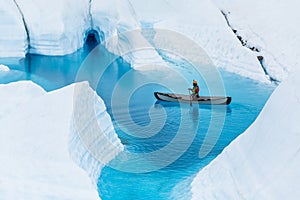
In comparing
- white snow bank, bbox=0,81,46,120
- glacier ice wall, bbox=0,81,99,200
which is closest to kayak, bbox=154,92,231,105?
white snow bank, bbox=0,81,46,120

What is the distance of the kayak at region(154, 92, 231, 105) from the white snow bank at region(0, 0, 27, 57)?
876 centimetres

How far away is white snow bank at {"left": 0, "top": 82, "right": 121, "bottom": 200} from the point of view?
20.4 feet

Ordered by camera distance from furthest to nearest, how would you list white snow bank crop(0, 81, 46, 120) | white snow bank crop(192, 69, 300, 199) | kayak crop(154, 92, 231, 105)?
1. kayak crop(154, 92, 231, 105)
2. white snow bank crop(0, 81, 46, 120)
3. white snow bank crop(192, 69, 300, 199)

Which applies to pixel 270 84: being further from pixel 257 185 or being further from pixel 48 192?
pixel 48 192

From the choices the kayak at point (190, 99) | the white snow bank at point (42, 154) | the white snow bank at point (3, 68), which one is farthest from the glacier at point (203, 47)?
the kayak at point (190, 99)

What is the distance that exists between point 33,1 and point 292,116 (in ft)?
56.1

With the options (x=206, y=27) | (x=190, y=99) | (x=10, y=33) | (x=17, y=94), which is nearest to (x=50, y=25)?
(x=10, y=33)

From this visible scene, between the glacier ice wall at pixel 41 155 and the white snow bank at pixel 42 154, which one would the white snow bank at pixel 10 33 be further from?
the glacier ice wall at pixel 41 155

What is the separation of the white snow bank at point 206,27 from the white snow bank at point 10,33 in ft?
21.1

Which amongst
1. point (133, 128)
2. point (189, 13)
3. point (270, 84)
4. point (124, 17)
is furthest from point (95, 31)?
point (133, 128)

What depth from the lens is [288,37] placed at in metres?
20.3

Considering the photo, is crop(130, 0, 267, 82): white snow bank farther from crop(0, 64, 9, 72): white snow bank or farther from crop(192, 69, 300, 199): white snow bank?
crop(192, 69, 300, 199): white snow bank

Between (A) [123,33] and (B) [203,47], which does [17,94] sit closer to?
(A) [123,33]

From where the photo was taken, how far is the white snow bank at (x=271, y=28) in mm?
19422
